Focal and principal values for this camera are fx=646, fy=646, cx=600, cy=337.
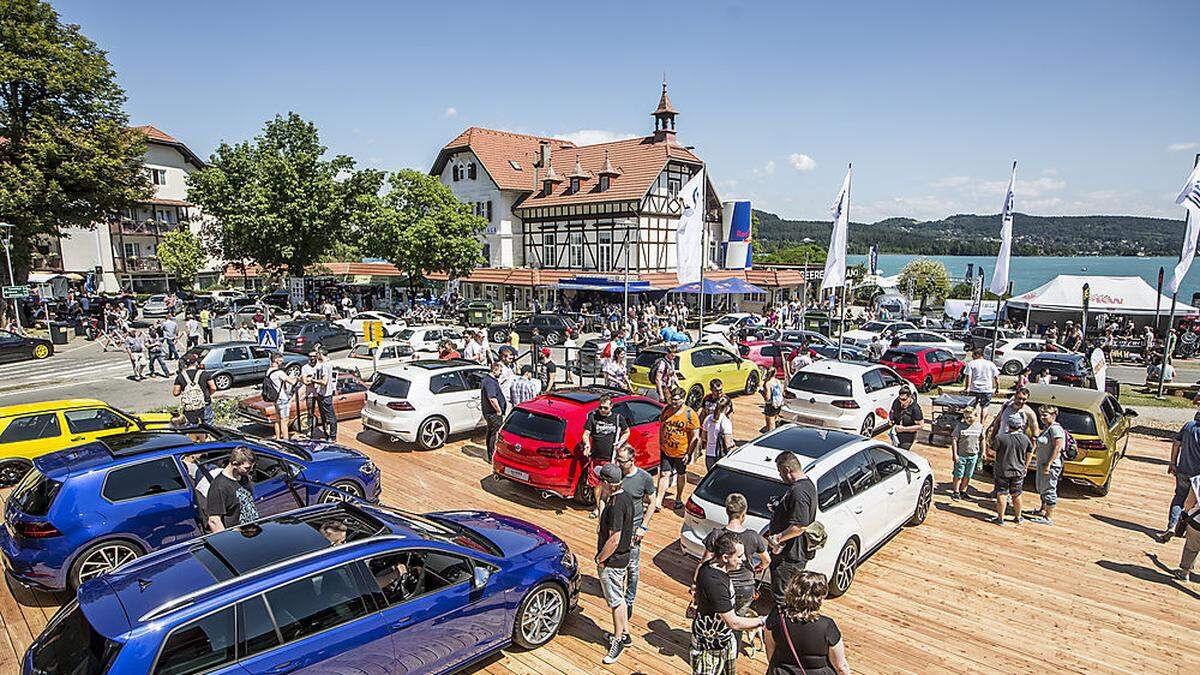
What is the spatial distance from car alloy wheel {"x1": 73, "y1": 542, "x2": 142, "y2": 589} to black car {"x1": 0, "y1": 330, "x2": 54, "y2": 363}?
83.2ft

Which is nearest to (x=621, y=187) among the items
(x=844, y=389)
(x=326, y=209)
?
(x=326, y=209)

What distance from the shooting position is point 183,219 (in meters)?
56.8

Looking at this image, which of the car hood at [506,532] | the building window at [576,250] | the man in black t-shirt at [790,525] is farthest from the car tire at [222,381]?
the building window at [576,250]

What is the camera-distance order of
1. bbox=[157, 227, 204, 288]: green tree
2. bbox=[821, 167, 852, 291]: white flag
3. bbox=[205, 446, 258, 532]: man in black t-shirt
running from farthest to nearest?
bbox=[157, 227, 204, 288]: green tree → bbox=[821, 167, 852, 291]: white flag → bbox=[205, 446, 258, 532]: man in black t-shirt

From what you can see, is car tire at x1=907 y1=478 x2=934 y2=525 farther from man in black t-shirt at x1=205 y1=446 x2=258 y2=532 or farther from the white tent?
the white tent

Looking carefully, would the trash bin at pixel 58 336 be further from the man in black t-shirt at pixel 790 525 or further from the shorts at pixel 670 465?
the man in black t-shirt at pixel 790 525

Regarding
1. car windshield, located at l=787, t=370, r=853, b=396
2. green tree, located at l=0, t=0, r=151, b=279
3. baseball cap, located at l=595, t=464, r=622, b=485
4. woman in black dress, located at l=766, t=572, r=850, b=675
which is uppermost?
green tree, located at l=0, t=0, r=151, b=279

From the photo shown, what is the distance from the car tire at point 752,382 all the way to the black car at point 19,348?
2770 cm

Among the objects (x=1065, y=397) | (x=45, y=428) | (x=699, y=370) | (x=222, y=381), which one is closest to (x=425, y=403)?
(x=45, y=428)

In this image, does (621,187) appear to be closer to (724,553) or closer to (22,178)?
(22,178)

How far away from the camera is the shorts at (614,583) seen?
5.64 m

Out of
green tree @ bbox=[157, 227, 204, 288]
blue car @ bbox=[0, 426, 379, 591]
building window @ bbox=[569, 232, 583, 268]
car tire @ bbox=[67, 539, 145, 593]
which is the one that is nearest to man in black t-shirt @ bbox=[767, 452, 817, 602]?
blue car @ bbox=[0, 426, 379, 591]

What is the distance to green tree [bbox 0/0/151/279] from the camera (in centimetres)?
2964

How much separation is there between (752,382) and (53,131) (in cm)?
3433
